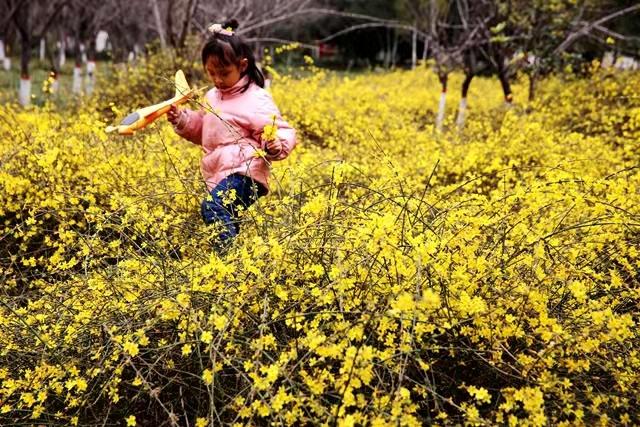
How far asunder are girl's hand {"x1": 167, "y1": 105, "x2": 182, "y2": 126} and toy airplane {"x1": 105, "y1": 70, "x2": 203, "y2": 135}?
123mm

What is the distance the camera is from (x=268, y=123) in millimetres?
2895

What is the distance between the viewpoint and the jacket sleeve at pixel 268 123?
2.83 m

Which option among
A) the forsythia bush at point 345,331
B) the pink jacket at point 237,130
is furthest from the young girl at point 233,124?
the forsythia bush at point 345,331

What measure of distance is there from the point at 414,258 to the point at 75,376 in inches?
48.4

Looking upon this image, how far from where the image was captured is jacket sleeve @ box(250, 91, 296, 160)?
2830 millimetres

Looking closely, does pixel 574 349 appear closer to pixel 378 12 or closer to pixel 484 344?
pixel 484 344

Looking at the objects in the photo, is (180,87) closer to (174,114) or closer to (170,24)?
(174,114)

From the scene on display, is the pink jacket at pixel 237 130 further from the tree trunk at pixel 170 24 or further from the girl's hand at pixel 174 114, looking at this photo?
the tree trunk at pixel 170 24

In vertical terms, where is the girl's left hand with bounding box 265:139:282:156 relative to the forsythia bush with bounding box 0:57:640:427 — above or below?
above

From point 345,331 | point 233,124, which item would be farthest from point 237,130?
point 345,331

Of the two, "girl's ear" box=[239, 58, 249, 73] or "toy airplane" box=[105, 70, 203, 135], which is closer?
"toy airplane" box=[105, 70, 203, 135]

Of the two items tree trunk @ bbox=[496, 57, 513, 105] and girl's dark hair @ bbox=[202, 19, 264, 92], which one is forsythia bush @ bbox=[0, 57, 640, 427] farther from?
tree trunk @ bbox=[496, 57, 513, 105]

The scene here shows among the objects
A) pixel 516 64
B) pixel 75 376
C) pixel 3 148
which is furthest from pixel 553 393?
pixel 516 64

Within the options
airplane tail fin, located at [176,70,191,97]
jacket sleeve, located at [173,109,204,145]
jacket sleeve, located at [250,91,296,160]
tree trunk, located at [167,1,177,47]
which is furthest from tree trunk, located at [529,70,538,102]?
airplane tail fin, located at [176,70,191,97]
